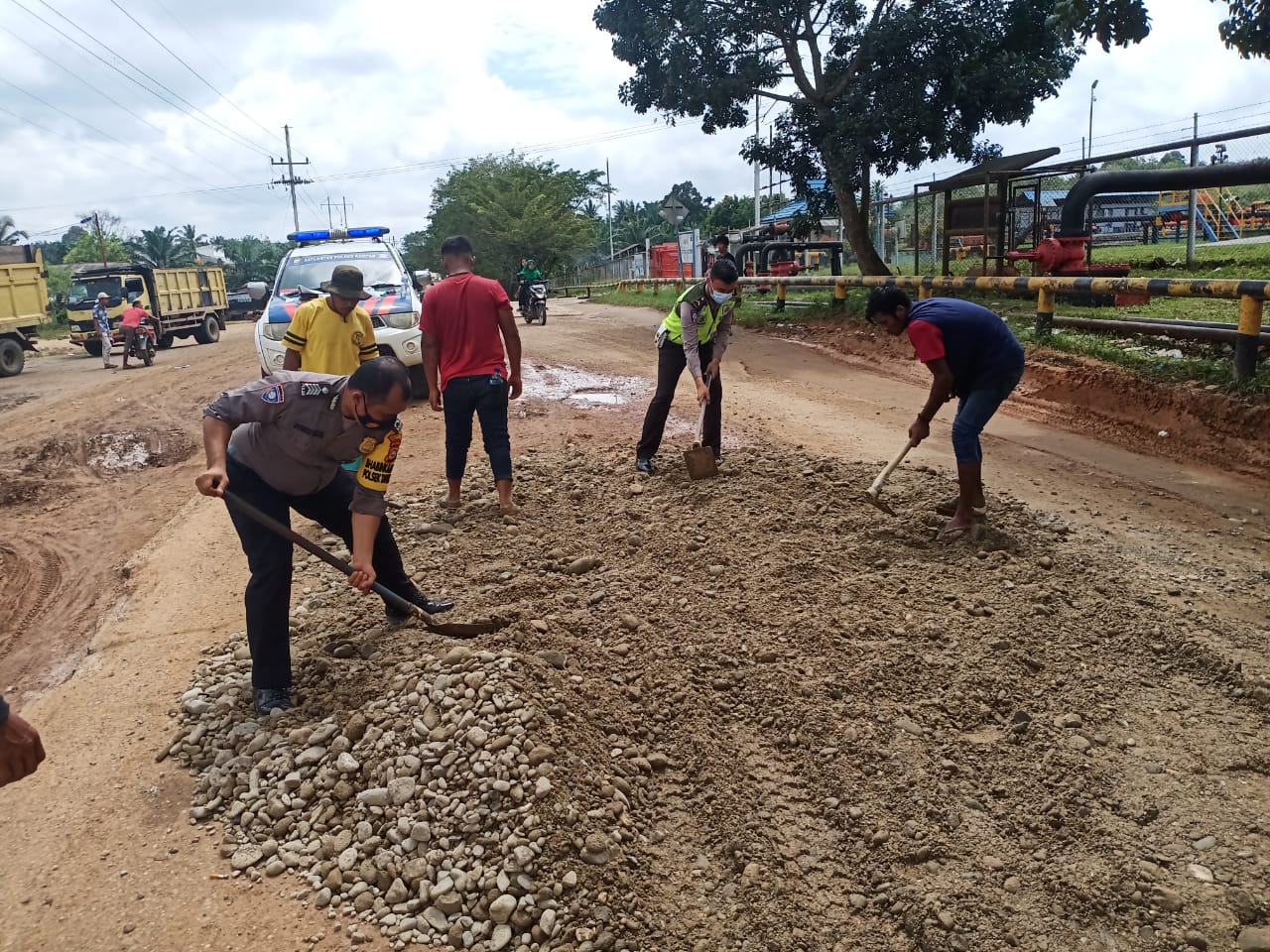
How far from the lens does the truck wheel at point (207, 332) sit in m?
25.5

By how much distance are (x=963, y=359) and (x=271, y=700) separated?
3652 millimetres

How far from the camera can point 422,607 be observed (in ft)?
14.2

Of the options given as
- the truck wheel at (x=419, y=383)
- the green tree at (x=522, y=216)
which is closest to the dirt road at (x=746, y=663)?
the truck wheel at (x=419, y=383)

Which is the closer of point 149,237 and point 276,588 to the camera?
point 276,588

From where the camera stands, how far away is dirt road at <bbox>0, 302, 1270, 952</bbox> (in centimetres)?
274

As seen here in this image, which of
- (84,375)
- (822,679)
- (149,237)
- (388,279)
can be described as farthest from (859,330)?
(149,237)

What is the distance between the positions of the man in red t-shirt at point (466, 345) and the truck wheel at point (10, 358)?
1664 cm

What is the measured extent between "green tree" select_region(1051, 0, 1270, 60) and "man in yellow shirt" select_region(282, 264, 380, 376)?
5469mm

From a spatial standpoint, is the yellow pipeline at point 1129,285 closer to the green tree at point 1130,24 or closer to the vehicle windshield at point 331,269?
the green tree at point 1130,24

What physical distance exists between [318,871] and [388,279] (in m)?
8.23

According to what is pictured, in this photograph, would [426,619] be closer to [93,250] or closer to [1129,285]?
[1129,285]

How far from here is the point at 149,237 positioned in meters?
53.4

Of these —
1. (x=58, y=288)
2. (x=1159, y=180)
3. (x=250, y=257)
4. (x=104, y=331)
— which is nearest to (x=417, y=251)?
(x=250, y=257)

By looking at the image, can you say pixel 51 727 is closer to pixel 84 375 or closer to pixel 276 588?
pixel 276 588
